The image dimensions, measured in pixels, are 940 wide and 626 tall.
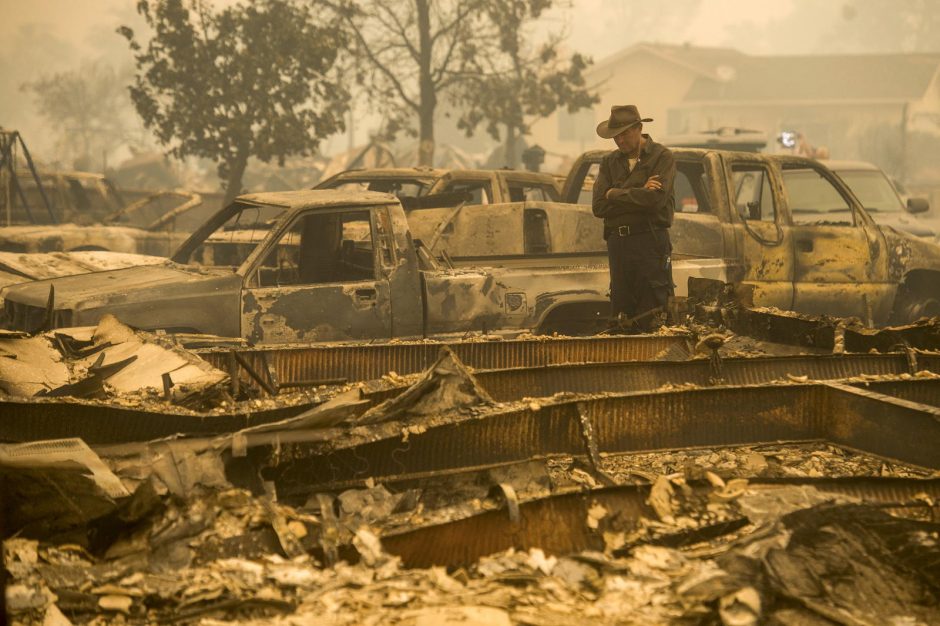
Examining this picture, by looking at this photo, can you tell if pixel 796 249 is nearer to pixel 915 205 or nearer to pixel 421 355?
pixel 421 355

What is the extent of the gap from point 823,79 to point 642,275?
45.7 m

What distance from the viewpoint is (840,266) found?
9.88 meters

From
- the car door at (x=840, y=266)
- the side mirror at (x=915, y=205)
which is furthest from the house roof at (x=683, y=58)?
the car door at (x=840, y=266)

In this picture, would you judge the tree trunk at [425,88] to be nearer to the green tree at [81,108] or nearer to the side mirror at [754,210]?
the side mirror at [754,210]

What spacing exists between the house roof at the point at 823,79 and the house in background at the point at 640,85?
691 mm

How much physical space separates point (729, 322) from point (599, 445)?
2.58 metres

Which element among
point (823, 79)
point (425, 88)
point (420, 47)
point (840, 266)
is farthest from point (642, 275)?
point (823, 79)

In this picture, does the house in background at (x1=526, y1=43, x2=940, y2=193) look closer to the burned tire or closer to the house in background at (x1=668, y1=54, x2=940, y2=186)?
the house in background at (x1=668, y1=54, x2=940, y2=186)

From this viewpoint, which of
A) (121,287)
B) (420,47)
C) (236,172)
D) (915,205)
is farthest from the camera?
(420,47)

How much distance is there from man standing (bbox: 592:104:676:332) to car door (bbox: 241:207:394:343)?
1.70 metres

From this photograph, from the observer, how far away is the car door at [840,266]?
978cm

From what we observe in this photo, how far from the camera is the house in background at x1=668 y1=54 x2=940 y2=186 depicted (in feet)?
153

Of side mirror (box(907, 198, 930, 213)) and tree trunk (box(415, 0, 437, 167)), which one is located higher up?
tree trunk (box(415, 0, 437, 167))

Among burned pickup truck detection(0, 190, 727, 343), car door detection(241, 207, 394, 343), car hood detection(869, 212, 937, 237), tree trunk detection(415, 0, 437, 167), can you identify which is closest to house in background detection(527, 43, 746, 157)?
tree trunk detection(415, 0, 437, 167)
